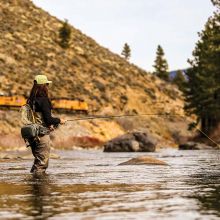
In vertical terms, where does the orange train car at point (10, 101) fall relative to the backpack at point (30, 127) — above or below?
above

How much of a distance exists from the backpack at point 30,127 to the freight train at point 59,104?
46.5 metres

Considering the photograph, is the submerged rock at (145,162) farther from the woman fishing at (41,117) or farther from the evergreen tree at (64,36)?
the evergreen tree at (64,36)

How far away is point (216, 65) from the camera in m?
45.6

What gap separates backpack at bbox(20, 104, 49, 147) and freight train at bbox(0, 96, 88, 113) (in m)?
46.5

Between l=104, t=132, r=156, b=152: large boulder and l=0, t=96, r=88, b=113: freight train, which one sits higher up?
l=0, t=96, r=88, b=113: freight train

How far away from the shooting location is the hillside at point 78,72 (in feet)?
237

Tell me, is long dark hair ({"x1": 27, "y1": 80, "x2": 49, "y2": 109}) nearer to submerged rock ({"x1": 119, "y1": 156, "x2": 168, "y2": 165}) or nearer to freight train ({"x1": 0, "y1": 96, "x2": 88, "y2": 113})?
submerged rock ({"x1": 119, "y1": 156, "x2": 168, "y2": 165})

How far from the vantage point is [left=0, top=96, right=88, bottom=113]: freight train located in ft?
192

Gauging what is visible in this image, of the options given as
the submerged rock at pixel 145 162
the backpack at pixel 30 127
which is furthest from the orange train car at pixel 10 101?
the backpack at pixel 30 127

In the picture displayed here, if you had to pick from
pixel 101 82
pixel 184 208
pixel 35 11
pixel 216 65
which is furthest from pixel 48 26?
pixel 184 208

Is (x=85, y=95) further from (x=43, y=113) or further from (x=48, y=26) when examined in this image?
(x=43, y=113)

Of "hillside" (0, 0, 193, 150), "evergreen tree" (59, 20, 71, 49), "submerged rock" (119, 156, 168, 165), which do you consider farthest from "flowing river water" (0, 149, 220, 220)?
"evergreen tree" (59, 20, 71, 49)

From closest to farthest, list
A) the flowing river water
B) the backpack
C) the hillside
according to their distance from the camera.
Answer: the flowing river water, the backpack, the hillside

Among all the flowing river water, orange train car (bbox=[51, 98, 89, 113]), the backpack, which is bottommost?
the flowing river water
